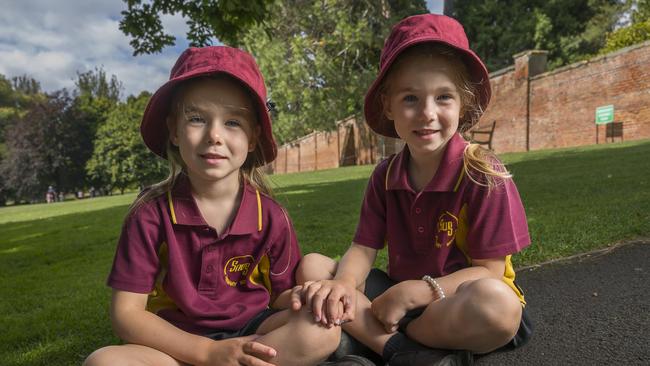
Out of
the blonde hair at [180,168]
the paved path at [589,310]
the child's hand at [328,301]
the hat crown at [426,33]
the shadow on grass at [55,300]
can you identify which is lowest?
the shadow on grass at [55,300]

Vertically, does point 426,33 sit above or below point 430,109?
above

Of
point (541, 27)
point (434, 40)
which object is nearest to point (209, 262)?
point (434, 40)

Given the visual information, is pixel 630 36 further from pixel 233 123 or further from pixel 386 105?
pixel 233 123

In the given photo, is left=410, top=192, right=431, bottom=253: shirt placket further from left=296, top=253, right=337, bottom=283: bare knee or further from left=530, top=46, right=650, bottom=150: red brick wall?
left=530, top=46, right=650, bottom=150: red brick wall

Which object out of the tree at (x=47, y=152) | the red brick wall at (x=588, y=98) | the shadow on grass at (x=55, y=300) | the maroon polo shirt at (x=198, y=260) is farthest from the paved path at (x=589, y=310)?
the tree at (x=47, y=152)

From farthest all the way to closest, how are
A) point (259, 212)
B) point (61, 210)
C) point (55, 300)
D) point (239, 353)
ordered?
point (61, 210) < point (55, 300) < point (259, 212) < point (239, 353)

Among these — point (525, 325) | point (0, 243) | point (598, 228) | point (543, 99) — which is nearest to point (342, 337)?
point (525, 325)

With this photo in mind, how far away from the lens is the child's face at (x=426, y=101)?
74.4 inches

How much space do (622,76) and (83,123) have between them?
42562mm

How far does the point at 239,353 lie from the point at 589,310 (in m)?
1.67

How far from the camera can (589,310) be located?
2.26m

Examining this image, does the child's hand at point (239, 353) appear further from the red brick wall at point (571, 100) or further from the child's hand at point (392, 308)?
the red brick wall at point (571, 100)

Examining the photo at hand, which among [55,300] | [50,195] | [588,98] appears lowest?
[50,195]

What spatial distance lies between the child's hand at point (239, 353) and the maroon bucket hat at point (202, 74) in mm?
889
